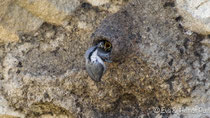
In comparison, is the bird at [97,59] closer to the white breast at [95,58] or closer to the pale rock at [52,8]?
the white breast at [95,58]

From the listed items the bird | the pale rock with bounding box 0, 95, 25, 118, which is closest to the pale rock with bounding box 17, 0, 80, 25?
the bird

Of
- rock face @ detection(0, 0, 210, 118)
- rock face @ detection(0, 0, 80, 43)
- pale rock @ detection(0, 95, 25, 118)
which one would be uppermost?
rock face @ detection(0, 0, 80, 43)

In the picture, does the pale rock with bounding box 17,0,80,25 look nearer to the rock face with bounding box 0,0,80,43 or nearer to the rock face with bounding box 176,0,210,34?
the rock face with bounding box 0,0,80,43

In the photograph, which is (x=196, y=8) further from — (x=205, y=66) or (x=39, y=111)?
(x=39, y=111)

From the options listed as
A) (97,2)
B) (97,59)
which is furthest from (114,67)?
(97,2)

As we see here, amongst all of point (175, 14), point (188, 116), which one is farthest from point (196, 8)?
point (188, 116)

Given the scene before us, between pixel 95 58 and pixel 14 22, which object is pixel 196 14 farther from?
pixel 14 22
